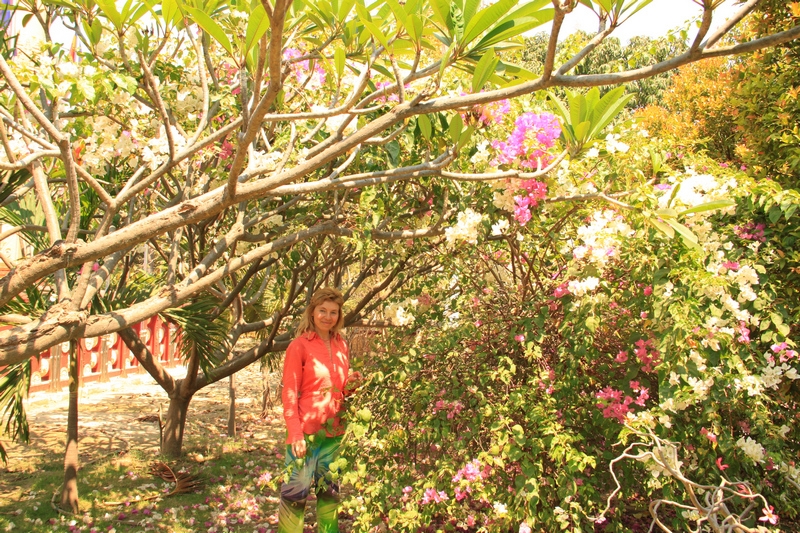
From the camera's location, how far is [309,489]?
10.0 ft

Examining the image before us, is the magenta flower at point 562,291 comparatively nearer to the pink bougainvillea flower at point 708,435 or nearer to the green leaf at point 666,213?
the green leaf at point 666,213

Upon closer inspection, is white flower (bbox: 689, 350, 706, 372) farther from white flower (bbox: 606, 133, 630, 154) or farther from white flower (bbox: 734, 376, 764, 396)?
white flower (bbox: 606, 133, 630, 154)

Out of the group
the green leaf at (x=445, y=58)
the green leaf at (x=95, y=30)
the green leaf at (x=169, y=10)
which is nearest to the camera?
the green leaf at (x=445, y=58)

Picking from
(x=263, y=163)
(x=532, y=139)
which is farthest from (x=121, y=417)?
(x=532, y=139)

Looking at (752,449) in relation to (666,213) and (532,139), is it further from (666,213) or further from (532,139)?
(532,139)

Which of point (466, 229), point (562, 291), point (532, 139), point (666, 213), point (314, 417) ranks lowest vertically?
point (314, 417)

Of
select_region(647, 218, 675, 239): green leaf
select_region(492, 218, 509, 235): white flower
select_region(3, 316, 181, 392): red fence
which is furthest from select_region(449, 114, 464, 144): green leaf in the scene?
select_region(3, 316, 181, 392): red fence

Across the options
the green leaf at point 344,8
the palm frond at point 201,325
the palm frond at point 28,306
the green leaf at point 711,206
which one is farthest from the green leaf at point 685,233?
the palm frond at point 28,306

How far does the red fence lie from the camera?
838 centimetres

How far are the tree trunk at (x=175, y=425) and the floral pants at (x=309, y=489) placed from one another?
248 cm

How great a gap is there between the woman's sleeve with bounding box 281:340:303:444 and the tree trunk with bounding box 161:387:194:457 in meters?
2.56

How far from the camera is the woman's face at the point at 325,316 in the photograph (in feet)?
10.3

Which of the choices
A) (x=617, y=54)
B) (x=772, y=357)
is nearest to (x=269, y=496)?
(x=772, y=357)

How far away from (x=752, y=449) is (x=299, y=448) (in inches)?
74.3
